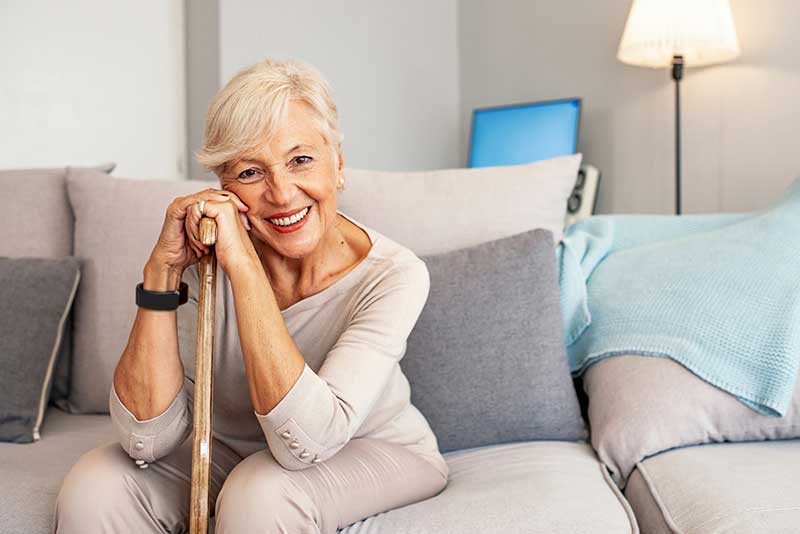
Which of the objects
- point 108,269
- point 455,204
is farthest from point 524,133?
point 108,269

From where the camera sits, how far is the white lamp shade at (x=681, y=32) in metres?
2.80

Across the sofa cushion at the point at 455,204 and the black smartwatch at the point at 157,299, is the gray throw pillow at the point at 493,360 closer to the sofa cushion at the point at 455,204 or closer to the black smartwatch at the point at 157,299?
the sofa cushion at the point at 455,204


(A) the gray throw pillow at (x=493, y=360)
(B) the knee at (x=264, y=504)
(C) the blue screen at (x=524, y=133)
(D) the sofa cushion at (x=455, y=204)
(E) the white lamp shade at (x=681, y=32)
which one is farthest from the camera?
(C) the blue screen at (x=524, y=133)

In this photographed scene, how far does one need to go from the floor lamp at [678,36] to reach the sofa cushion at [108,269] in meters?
1.61

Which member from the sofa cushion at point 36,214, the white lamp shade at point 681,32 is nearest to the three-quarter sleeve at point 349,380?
the sofa cushion at point 36,214

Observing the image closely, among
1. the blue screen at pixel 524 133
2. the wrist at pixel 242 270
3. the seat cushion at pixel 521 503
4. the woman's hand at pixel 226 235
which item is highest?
the blue screen at pixel 524 133

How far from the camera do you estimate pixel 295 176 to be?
150 centimetres

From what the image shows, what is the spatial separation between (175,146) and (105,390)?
2.15m

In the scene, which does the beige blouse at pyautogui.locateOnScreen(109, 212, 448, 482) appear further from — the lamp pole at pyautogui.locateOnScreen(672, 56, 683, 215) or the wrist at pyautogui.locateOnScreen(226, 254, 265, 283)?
the lamp pole at pyautogui.locateOnScreen(672, 56, 683, 215)

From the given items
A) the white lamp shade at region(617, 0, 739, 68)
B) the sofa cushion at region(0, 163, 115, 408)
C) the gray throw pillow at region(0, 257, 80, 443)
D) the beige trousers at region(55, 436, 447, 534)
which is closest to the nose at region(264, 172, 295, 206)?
the beige trousers at region(55, 436, 447, 534)

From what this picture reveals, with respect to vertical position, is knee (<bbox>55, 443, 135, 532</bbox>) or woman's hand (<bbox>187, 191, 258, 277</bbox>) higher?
woman's hand (<bbox>187, 191, 258, 277</bbox>)

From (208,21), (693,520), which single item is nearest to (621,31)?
(208,21)

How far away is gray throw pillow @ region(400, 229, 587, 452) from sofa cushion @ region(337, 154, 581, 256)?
0.49 ft

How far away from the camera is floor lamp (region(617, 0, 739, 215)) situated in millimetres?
2799
